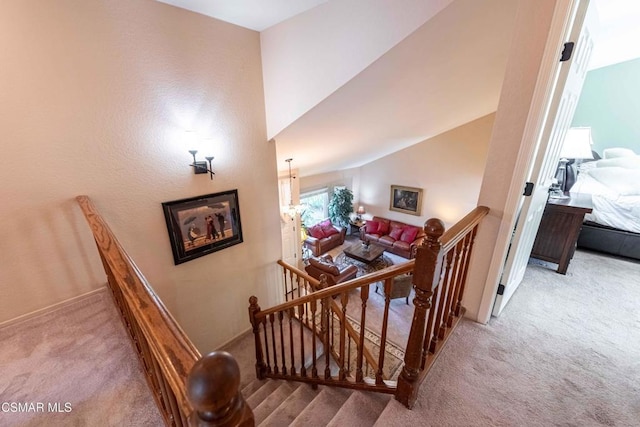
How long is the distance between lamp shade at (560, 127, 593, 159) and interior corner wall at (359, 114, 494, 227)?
10.1 feet

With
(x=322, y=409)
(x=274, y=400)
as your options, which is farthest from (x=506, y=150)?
(x=274, y=400)

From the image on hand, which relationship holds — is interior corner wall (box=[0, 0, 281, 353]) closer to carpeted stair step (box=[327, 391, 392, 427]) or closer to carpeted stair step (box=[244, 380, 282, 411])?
carpeted stair step (box=[244, 380, 282, 411])

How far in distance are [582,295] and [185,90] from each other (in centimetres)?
402

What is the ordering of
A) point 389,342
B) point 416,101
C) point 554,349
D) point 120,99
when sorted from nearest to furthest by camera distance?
1. point 554,349
2. point 120,99
3. point 416,101
4. point 389,342

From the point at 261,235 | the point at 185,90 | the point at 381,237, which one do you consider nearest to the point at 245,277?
the point at 261,235

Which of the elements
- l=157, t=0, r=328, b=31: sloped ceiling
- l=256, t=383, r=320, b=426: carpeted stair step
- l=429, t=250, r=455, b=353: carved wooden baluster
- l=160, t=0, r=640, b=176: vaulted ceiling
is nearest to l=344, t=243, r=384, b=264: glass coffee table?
l=160, t=0, r=640, b=176: vaulted ceiling

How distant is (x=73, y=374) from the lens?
1.34 m

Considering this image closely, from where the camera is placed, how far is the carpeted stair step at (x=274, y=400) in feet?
6.79

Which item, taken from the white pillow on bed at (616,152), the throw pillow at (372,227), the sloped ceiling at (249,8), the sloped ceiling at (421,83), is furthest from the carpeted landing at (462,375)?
the throw pillow at (372,227)

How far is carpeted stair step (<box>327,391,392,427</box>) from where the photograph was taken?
4.25ft

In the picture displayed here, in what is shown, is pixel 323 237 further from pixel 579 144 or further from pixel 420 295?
pixel 420 295

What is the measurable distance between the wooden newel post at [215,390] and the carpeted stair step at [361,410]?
1.18 metres

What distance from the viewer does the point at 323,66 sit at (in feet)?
7.14

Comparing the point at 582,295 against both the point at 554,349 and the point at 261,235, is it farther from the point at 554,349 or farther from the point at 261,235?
the point at 261,235
